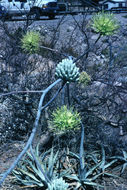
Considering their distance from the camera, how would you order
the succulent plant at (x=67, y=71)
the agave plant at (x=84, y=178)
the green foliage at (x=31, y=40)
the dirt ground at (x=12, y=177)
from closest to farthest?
the succulent plant at (x=67, y=71) < the green foliage at (x=31, y=40) < the agave plant at (x=84, y=178) < the dirt ground at (x=12, y=177)

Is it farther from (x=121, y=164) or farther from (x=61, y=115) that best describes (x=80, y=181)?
(x=61, y=115)

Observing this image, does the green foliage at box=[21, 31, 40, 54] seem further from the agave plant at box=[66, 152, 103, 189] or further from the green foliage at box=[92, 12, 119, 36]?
the agave plant at box=[66, 152, 103, 189]

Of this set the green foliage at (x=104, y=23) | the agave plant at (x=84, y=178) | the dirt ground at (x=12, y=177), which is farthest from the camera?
the dirt ground at (x=12, y=177)

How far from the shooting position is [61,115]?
1.67 metres

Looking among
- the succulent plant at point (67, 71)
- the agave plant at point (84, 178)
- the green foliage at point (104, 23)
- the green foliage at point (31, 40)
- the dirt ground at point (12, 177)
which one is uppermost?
the green foliage at point (104, 23)

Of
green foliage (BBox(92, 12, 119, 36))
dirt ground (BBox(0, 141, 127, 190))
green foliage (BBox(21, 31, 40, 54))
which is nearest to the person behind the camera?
green foliage (BBox(92, 12, 119, 36))

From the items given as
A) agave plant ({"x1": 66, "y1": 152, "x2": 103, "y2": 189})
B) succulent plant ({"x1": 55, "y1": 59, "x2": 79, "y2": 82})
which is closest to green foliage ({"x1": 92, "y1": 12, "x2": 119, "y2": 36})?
succulent plant ({"x1": 55, "y1": 59, "x2": 79, "y2": 82})

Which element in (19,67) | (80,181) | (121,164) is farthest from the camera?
(19,67)

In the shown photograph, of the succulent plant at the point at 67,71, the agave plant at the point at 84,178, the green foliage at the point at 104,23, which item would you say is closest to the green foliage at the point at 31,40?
the green foliage at the point at 104,23

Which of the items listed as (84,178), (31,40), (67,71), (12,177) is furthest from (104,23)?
(12,177)

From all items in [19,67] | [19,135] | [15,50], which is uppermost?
[15,50]

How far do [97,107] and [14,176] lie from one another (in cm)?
203

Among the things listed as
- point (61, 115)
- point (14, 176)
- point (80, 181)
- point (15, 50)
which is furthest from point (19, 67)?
point (61, 115)

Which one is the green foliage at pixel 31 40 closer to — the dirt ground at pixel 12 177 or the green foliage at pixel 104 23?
the green foliage at pixel 104 23
